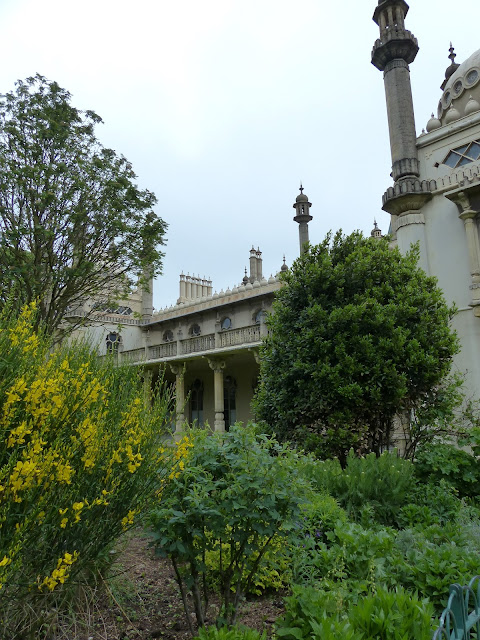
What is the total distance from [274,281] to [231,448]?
1863cm

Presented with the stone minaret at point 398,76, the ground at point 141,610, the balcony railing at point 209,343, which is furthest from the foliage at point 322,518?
the stone minaret at point 398,76

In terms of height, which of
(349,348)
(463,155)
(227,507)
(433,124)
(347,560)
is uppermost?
(433,124)

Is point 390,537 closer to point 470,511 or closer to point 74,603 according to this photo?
point 470,511

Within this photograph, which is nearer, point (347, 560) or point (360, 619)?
point (360, 619)

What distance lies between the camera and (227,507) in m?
3.21

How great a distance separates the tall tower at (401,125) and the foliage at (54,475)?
13604 millimetres

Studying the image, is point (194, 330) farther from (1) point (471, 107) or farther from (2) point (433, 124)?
(1) point (471, 107)

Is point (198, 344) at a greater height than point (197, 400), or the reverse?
point (198, 344)

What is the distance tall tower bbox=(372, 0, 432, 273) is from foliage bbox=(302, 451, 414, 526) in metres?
10.4

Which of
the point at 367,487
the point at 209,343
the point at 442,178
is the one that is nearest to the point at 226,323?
the point at 209,343

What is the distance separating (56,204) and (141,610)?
340 inches

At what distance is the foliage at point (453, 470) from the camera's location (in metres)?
6.72

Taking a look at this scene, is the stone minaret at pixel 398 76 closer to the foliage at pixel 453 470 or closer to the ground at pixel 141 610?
the foliage at pixel 453 470

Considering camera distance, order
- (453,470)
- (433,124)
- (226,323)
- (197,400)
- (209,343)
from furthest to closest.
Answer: (197,400) → (226,323) → (209,343) → (433,124) → (453,470)
